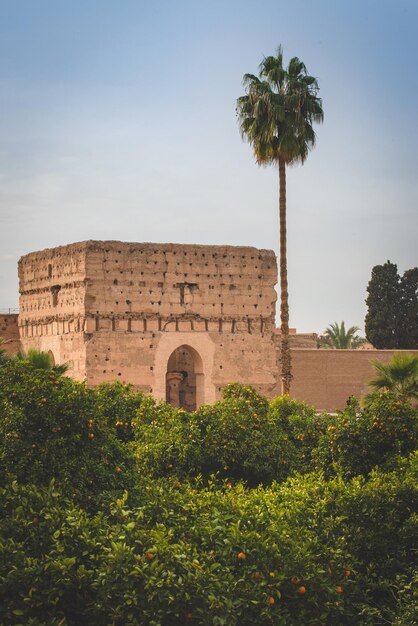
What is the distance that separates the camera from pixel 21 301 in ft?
101

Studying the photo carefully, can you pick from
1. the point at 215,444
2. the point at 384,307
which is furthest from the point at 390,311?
the point at 215,444

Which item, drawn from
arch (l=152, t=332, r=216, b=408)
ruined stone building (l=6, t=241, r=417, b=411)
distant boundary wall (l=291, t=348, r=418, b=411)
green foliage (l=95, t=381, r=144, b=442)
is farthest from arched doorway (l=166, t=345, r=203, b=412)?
green foliage (l=95, t=381, r=144, b=442)

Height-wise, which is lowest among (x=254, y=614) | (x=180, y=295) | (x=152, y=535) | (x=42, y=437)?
(x=254, y=614)

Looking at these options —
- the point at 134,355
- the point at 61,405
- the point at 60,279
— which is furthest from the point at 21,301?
the point at 61,405

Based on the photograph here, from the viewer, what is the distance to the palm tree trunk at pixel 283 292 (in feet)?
91.2

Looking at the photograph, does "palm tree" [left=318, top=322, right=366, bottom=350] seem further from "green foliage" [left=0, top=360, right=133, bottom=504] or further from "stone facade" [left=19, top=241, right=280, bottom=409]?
"green foliage" [left=0, top=360, right=133, bottom=504]

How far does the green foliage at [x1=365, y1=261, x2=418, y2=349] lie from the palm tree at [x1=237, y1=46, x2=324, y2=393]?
694 inches

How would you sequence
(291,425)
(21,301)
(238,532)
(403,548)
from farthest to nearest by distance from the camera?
1. (21,301)
2. (291,425)
3. (403,548)
4. (238,532)

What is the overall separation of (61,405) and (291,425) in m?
7.44

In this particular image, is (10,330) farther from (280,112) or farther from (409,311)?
(409,311)

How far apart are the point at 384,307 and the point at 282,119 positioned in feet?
62.0

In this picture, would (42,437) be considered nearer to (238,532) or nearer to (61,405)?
(61,405)

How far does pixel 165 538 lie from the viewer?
32.1 feet

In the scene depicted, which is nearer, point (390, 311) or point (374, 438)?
point (374, 438)
